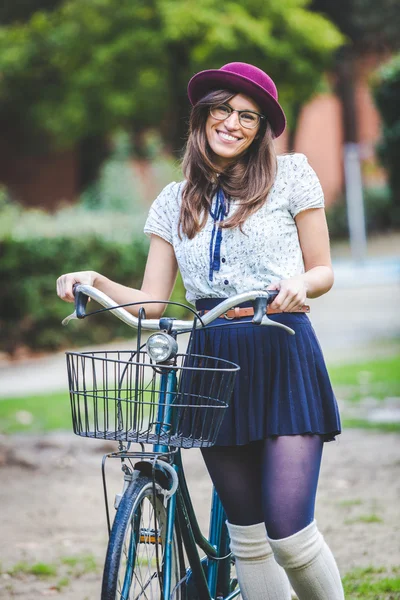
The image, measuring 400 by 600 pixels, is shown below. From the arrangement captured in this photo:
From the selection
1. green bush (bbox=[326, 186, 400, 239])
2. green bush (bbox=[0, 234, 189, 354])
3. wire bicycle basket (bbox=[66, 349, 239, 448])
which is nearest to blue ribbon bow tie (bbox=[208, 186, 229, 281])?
wire bicycle basket (bbox=[66, 349, 239, 448])

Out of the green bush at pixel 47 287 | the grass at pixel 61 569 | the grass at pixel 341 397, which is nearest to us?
the grass at pixel 61 569

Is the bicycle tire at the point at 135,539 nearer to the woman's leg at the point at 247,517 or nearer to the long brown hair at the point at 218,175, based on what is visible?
the woman's leg at the point at 247,517

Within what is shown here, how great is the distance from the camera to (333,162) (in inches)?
1297

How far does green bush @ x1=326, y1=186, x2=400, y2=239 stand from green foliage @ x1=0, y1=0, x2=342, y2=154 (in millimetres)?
6246

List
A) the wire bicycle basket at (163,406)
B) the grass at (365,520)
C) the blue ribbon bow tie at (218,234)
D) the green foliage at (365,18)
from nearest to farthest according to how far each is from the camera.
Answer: the wire bicycle basket at (163,406)
the blue ribbon bow tie at (218,234)
the grass at (365,520)
the green foliage at (365,18)

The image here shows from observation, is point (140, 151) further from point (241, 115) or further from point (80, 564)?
point (241, 115)

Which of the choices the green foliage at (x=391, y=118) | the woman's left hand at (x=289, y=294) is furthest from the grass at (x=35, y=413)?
the woman's left hand at (x=289, y=294)

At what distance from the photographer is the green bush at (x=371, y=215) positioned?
28.2 meters

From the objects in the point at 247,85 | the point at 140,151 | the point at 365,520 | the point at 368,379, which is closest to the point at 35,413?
the point at 368,379

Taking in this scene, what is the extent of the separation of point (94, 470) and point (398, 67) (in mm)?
7831

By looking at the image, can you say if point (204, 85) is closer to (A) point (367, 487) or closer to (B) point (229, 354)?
(B) point (229, 354)

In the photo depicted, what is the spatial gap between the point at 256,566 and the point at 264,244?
1.02 m

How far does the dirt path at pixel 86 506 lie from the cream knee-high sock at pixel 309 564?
165cm

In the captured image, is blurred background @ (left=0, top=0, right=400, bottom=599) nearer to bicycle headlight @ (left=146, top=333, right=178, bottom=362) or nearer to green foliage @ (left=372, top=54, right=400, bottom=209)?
green foliage @ (left=372, top=54, right=400, bottom=209)
